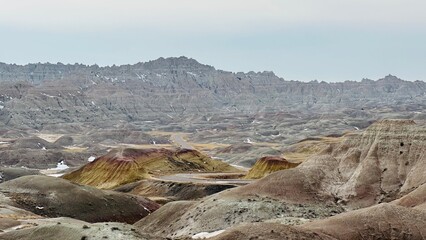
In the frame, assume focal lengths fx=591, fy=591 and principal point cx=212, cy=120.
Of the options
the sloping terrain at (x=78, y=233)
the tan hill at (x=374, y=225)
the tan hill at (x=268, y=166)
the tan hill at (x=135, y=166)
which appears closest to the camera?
the sloping terrain at (x=78, y=233)

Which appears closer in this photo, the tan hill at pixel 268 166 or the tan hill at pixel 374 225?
the tan hill at pixel 374 225

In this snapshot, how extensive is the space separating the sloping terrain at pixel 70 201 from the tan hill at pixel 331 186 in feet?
30.6

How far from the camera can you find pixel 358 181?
7125 cm

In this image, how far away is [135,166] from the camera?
12212cm

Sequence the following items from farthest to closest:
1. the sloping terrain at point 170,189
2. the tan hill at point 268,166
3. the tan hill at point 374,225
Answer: the tan hill at point 268,166 → the sloping terrain at point 170,189 → the tan hill at point 374,225

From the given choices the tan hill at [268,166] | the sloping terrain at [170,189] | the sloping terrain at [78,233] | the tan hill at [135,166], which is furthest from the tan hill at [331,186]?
the tan hill at [135,166]

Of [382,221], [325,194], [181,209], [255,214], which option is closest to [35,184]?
[181,209]

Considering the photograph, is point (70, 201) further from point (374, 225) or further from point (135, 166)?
point (135, 166)

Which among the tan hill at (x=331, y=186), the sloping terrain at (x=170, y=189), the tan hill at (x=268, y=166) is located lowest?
the sloping terrain at (x=170, y=189)

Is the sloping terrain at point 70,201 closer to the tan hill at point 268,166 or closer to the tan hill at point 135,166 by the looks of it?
the tan hill at point 268,166

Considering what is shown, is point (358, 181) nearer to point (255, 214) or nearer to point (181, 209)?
point (255, 214)

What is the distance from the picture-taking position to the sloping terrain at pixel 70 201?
72.8 m

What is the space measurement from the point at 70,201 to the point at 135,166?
46930 millimetres

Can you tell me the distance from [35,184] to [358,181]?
41831mm
